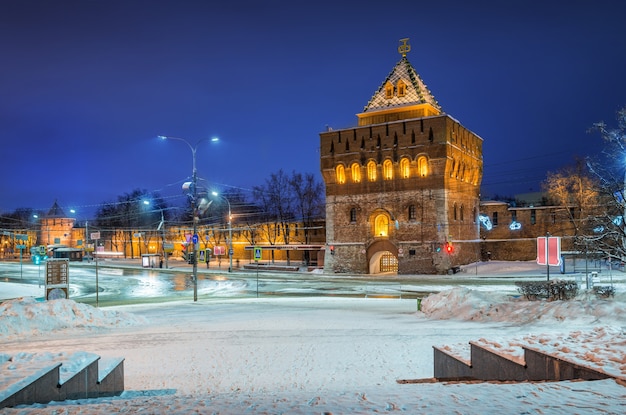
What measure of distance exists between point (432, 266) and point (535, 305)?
29.2m

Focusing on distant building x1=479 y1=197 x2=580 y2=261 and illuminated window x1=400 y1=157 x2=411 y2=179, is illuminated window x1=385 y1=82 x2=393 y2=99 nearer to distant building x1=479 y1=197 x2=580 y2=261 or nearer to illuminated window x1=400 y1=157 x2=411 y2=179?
illuminated window x1=400 y1=157 x2=411 y2=179

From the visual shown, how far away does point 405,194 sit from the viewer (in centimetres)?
4625

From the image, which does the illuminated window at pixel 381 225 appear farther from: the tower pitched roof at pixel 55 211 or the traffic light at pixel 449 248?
the tower pitched roof at pixel 55 211

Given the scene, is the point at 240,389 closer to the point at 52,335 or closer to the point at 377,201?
the point at 52,335

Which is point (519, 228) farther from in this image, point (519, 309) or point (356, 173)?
point (519, 309)

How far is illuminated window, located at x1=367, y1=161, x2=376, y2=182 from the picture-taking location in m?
47.8

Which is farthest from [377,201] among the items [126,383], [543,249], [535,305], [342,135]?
[126,383]

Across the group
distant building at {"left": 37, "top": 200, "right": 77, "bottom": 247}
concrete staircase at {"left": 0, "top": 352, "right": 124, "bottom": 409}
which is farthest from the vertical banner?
distant building at {"left": 37, "top": 200, "right": 77, "bottom": 247}

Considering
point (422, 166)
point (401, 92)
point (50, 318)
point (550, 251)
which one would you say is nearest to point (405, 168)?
point (422, 166)

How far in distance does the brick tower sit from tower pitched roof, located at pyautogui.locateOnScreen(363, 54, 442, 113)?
0.09m

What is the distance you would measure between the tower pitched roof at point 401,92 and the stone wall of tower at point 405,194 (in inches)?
109

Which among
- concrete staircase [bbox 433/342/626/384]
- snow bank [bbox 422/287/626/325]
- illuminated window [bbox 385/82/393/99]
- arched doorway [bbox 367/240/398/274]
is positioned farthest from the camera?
illuminated window [bbox 385/82/393/99]

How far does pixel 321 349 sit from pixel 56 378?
6.45 meters

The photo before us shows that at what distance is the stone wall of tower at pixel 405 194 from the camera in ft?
147
